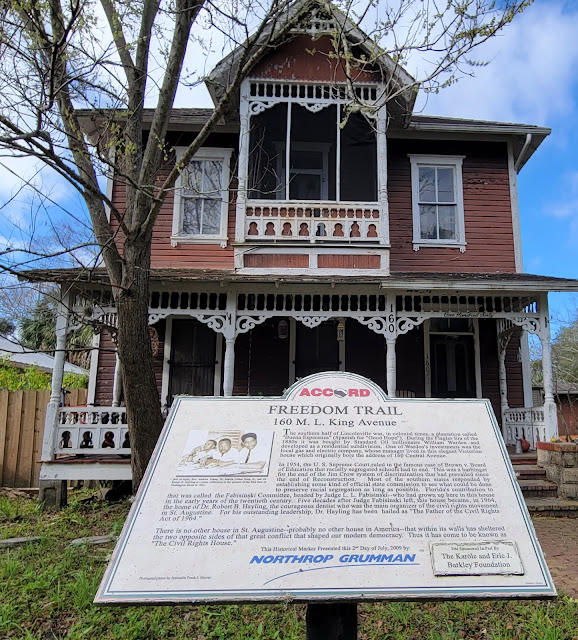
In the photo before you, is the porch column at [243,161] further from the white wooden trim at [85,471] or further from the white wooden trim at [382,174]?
the white wooden trim at [85,471]

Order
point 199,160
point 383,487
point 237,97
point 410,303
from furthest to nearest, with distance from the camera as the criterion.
A: point 199,160, point 237,97, point 410,303, point 383,487

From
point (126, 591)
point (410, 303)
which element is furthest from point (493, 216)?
point (126, 591)

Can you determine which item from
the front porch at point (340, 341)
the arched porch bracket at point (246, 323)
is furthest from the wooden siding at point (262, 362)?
the arched porch bracket at point (246, 323)

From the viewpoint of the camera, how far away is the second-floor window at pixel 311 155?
11.1m

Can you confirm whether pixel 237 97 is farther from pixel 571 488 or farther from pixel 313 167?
pixel 571 488

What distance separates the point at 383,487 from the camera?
9.32 ft

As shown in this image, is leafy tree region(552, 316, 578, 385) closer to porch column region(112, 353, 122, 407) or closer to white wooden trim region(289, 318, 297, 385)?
white wooden trim region(289, 318, 297, 385)

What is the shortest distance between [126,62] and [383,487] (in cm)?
722

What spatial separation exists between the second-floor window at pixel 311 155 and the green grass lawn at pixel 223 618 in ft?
26.6

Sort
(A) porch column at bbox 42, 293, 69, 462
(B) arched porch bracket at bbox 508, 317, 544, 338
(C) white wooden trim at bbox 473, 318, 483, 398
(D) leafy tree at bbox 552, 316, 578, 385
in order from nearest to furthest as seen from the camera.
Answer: (A) porch column at bbox 42, 293, 69, 462 < (B) arched porch bracket at bbox 508, 317, 544, 338 < (C) white wooden trim at bbox 473, 318, 483, 398 < (D) leafy tree at bbox 552, 316, 578, 385

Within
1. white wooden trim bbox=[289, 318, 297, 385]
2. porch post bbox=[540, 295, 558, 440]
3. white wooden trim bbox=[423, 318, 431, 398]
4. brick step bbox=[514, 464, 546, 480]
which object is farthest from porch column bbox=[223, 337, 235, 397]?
porch post bbox=[540, 295, 558, 440]

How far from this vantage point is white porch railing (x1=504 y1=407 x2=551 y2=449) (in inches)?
375

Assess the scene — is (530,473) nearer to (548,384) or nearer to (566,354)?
(548,384)

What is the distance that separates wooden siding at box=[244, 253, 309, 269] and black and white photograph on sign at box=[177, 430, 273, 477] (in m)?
6.95
